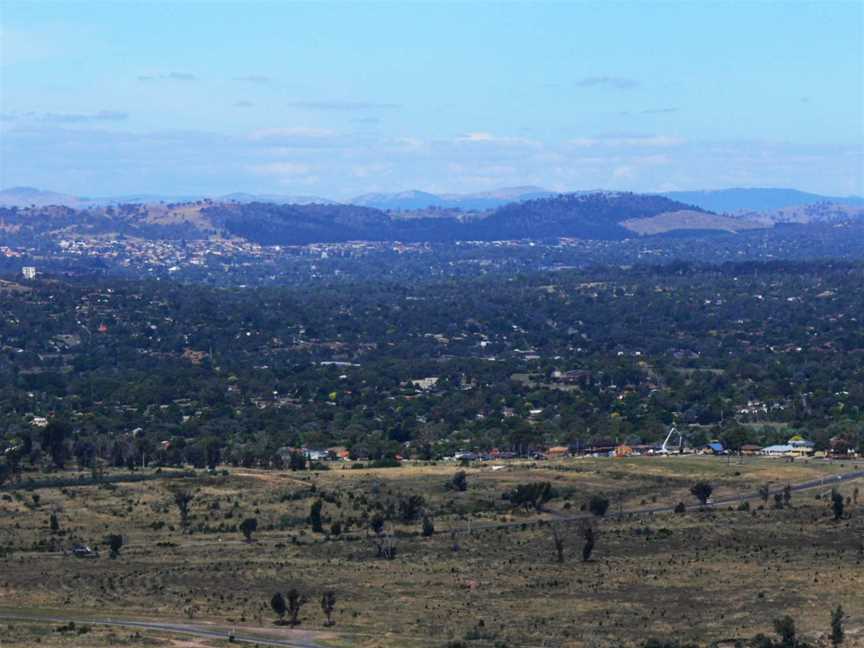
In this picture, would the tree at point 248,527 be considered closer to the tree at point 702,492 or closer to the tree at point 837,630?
the tree at point 702,492

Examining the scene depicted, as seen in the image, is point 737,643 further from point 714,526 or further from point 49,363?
point 49,363

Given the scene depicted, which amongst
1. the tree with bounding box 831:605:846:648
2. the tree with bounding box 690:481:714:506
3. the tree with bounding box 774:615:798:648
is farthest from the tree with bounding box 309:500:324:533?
the tree with bounding box 831:605:846:648

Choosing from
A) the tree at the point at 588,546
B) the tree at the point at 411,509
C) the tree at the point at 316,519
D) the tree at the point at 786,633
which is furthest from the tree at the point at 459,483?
the tree at the point at 786,633

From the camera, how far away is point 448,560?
6322 cm

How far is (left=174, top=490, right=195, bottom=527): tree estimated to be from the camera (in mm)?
72125

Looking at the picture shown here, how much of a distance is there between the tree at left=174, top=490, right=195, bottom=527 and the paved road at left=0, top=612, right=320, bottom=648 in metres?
20.0

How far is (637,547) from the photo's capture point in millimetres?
65938

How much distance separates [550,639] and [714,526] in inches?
917

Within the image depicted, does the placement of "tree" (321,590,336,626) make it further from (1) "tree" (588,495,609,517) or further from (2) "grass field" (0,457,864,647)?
(1) "tree" (588,495,609,517)

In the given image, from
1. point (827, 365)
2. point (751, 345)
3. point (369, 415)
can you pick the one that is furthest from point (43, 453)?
point (751, 345)

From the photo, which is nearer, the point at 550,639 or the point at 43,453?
the point at 550,639

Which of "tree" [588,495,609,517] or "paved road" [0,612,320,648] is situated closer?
"paved road" [0,612,320,648]

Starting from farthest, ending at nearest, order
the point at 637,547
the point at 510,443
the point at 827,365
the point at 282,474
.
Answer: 1. the point at 827,365
2. the point at 510,443
3. the point at 282,474
4. the point at 637,547

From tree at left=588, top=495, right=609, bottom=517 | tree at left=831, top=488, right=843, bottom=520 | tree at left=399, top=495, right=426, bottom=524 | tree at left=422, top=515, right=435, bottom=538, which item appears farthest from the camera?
tree at left=588, top=495, right=609, bottom=517
